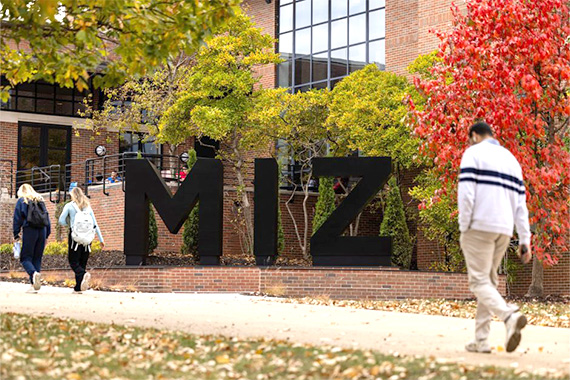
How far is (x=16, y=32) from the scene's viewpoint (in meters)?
11.3

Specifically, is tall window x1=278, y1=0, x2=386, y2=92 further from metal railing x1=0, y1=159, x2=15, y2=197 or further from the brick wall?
the brick wall

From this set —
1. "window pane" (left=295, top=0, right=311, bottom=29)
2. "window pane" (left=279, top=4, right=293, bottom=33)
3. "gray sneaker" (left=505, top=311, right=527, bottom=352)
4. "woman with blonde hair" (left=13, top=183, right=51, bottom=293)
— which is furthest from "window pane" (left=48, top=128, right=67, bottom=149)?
"gray sneaker" (left=505, top=311, right=527, bottom=352)

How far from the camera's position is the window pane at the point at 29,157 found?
1471 inches

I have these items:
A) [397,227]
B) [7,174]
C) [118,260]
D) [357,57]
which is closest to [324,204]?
[397,227]

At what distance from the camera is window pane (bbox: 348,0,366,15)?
1268 inches

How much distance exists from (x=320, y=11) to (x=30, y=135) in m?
12.7

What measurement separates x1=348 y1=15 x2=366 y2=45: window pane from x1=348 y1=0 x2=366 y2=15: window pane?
222 mm

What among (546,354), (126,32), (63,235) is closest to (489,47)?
(126,32)

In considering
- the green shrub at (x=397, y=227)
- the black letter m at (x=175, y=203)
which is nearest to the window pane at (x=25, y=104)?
the green shrub at (x=397, y=227)

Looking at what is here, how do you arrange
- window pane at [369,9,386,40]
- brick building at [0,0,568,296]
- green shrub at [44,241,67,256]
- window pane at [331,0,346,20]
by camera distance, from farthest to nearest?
1. window pane at [331,0,346,20]
2. window pane at [369,9,386,40]
3. brick building at [0,0,568,296]
4. green shrub at [44,241,67,256]

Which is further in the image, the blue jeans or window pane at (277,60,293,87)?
window pane at (277,60,293,87)

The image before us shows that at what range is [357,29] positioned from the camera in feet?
106

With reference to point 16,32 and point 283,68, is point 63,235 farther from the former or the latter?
point 16,32

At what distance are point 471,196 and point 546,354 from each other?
1.66 m
